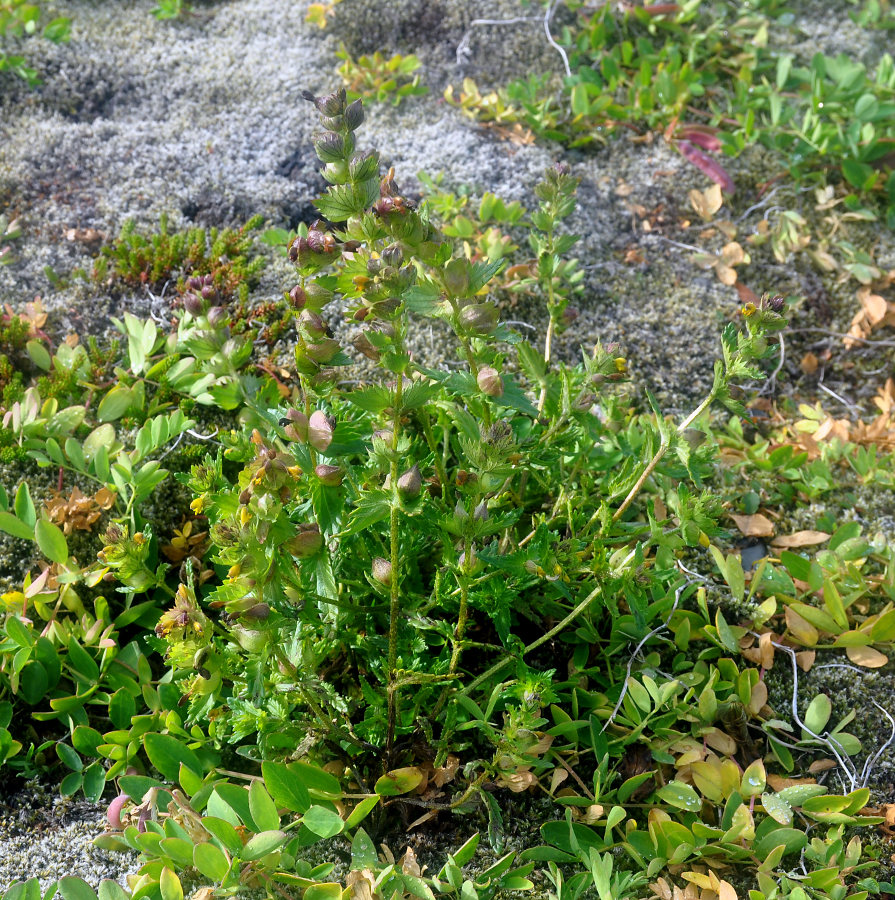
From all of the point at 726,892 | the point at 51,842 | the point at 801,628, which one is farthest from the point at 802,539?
the point at 51,842

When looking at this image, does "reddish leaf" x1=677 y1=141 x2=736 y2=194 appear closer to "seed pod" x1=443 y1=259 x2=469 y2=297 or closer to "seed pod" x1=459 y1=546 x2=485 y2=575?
"seed pod" x1=443 y1=259 x2=469 y2=297

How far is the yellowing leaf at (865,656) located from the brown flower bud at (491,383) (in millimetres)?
1162

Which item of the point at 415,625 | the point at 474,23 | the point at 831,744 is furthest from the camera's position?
the point at 474,23

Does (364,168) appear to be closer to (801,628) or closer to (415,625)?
(415,625)

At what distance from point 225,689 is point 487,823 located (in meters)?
0.62

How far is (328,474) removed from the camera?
4.91 feet

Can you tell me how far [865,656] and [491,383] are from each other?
122cm

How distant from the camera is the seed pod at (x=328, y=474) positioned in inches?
59.0

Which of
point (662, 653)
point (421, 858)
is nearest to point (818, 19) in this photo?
point (662, 653)

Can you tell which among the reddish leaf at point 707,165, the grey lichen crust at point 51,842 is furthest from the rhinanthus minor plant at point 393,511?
the reddish leaf at point 707,165

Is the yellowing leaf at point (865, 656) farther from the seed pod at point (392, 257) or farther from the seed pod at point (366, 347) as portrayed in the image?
the seed pod at point (392, 257)

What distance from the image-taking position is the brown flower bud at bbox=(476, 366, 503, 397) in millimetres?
1532

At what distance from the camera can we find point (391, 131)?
3482 millimetres

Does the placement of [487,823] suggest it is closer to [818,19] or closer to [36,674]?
[36,674]
